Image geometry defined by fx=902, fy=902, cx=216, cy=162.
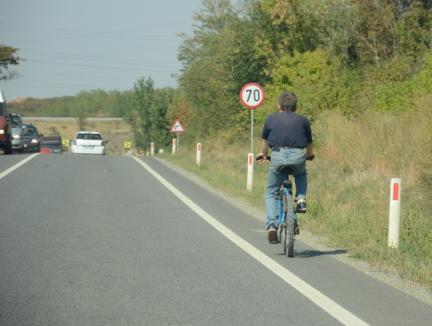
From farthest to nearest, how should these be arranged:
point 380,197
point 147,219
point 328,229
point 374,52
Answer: point 374,52 → point 380,197 → point 147,219 → point 328,229

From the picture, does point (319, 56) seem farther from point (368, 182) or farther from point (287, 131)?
point (287, 131)

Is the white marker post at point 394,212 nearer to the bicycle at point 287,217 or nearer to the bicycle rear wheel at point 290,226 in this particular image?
the bicycle at point 287,217

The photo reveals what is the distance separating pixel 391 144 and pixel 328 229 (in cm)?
922

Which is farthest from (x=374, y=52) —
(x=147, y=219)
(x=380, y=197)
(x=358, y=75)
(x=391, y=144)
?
(x=147, y=219)

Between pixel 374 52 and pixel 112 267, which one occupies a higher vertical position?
pixel 374 52

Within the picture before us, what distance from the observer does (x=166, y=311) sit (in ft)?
22.8

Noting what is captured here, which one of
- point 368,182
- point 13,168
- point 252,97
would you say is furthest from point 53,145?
point 368,182

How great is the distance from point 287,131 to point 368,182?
852 centimetres

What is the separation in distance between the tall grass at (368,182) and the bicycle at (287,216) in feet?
2.97

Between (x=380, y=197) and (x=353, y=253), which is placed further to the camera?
(x=380, y=197)

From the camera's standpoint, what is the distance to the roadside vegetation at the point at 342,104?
44.3 feet

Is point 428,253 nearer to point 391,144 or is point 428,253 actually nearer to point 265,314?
point 265,314

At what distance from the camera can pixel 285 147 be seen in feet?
33.7

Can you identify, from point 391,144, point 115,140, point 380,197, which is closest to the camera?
point 380,197
